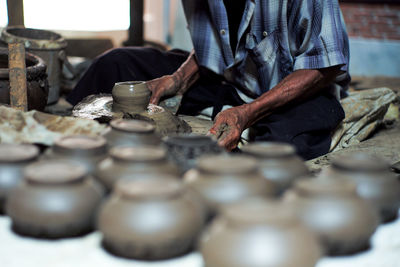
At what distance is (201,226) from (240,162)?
0.72ft

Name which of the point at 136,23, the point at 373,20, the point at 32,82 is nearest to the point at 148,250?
the point at 32,82

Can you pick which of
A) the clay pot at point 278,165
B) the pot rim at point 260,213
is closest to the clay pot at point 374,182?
the clay pot at point 278,165

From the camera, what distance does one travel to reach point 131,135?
1754 millimetres

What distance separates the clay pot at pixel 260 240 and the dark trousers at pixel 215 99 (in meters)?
1.89

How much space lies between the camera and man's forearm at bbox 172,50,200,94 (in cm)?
341

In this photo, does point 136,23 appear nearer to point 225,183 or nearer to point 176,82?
point 176,82

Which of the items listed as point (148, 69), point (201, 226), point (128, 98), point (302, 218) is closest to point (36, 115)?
point (128, 98)

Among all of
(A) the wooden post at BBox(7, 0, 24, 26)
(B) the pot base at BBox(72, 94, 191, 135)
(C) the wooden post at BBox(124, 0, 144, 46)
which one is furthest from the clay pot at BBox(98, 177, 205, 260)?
(C) the wooden post at BBox(124, 0, 144, 46)

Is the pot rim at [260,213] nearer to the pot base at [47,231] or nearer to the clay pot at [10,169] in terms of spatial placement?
the pot base at [47,231]

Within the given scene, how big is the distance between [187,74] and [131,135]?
5.83ft

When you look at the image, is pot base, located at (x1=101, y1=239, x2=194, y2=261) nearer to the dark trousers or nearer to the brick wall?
the dark trousers

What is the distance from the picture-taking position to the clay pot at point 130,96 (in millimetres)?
2520

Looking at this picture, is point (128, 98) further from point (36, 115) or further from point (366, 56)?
point (366, 56)

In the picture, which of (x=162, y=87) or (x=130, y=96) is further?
(x=162, y=87)
